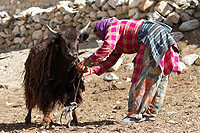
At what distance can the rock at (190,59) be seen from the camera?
27.0ft

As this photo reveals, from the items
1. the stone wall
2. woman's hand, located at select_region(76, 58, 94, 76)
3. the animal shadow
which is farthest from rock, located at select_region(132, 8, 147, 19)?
woman's hand, located at select_region(76, 58, 94, 76)

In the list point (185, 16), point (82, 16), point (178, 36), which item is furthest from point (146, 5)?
point (82, 16)

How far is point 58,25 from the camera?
1217cm

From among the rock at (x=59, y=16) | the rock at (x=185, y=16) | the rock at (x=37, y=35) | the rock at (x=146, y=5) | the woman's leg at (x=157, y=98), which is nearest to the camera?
the woman's leg at (x=157, y=98)

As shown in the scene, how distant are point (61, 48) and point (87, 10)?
6.69m

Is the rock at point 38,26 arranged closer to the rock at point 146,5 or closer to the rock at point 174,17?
the rock at point 146,5

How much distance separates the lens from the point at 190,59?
27.2 feet

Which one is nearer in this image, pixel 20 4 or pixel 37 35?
pixel 37 35

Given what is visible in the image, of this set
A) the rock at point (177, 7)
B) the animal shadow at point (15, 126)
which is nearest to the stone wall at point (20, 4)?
the rock at point (177, 7)

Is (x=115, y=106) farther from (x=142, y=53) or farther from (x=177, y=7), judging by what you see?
(x=177, y=7)

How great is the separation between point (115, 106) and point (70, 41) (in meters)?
1.99

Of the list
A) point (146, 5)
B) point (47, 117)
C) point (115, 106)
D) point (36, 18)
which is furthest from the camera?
point (36, 18)

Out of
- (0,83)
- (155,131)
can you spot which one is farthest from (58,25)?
(155,131)

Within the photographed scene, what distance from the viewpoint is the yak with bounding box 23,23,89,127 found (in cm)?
484
